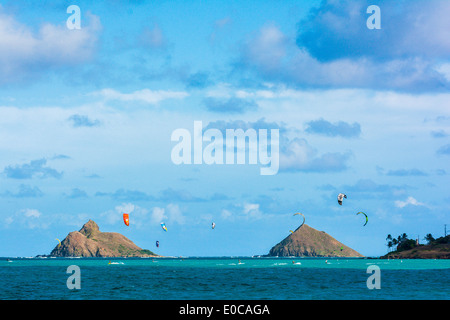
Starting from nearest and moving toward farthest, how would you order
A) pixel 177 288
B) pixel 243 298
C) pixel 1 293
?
pixel 243 298 → pixel 1 293 → pixel 177 288

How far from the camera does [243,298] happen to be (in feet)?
252

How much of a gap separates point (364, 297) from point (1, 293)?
5428 cm
